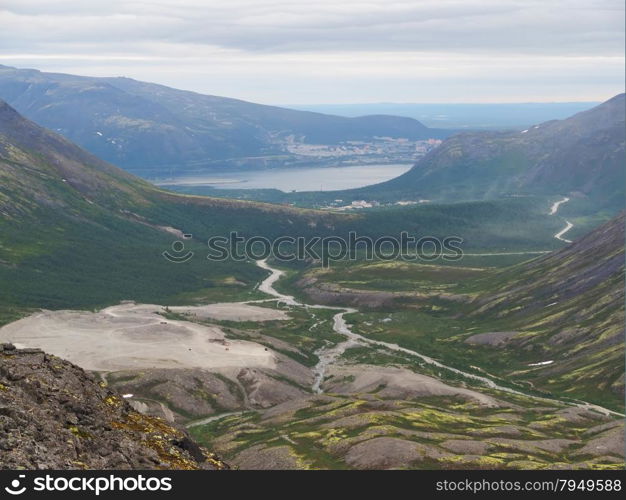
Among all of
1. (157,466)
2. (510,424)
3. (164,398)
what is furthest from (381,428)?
(157,466)

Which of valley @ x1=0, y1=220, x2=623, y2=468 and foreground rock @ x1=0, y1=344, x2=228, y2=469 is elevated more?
foreground rock @ x1=0, y1=344, x2=228, y2=469

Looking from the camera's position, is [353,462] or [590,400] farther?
[590,400]

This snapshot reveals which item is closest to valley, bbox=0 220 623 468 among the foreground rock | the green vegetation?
the green vegetation

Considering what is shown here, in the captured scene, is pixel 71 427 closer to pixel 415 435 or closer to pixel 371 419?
pixel 415 435

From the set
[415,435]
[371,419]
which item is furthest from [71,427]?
[371,419]

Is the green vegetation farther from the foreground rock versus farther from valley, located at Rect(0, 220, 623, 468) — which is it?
the foreground rock

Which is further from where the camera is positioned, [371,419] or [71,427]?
[371,419]

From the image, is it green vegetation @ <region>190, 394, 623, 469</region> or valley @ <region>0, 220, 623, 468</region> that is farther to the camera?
valley @ <region>0, 220, 623, 468</region>
